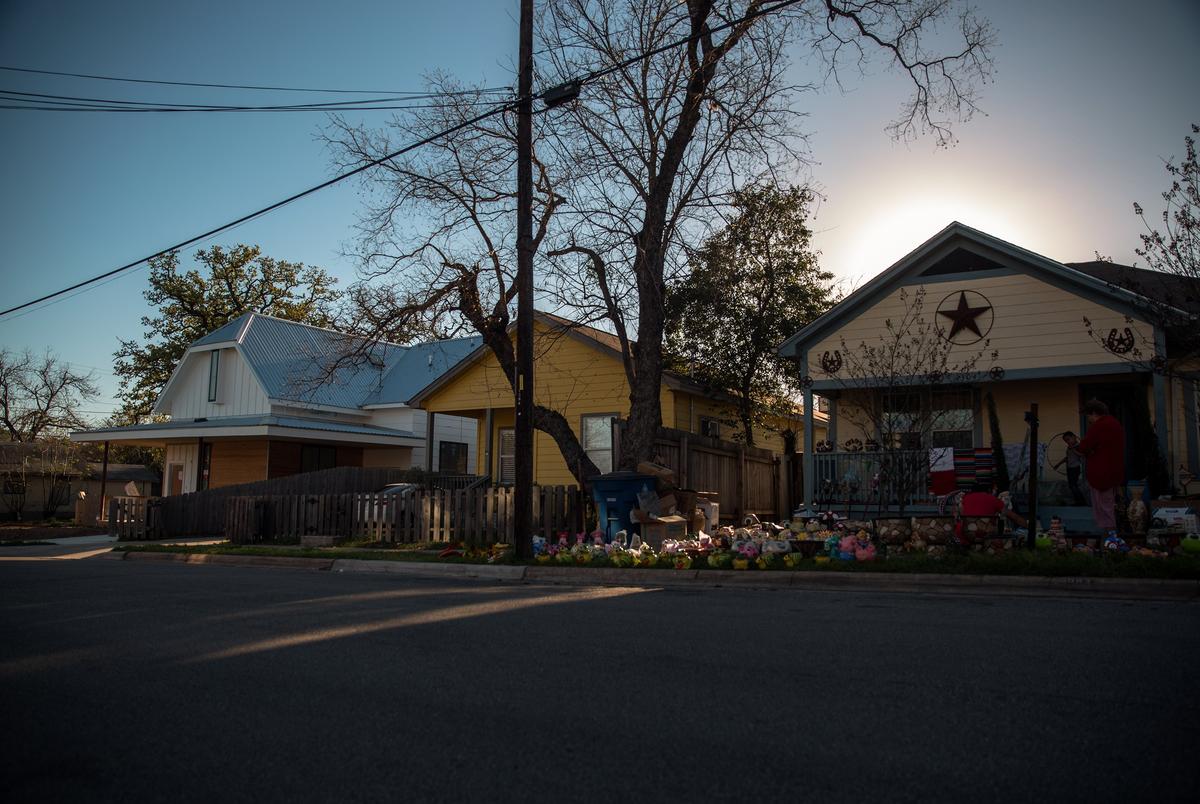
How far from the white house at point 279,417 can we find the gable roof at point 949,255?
14827 millimetres

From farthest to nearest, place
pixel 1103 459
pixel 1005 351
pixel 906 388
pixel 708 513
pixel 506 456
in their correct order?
1. pixel 506 456
2. pixel 1005 351
3. pixel 906 388
4. pixel 708 513
5. pixel 1103 459

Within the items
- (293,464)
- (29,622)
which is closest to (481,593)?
(29,622)

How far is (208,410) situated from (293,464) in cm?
392

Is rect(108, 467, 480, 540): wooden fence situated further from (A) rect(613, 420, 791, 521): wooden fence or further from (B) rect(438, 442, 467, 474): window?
(A) rect(613, 420, 791, 521): wooden fence

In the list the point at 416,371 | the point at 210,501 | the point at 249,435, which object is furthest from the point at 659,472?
the point at 416,371

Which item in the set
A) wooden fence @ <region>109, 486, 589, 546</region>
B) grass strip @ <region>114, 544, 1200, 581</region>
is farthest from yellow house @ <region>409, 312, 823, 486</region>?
grass strip @ <region>114, 544, 1200, 581</region>

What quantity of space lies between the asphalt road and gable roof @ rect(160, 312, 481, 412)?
22.8 metres

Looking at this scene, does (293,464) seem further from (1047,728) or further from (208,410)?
(1047,728)

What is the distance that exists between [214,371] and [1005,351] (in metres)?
26.2

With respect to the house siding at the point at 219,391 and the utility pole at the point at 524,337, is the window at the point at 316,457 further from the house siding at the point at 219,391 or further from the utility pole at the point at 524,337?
the utility pole at the point at 524,337

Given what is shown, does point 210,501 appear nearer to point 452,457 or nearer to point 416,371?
point 452,457

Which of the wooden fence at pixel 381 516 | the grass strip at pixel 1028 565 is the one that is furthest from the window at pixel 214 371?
the grass strip at pixel 1028 565

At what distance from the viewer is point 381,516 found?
1811cm

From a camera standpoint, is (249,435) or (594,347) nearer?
(594,347)
